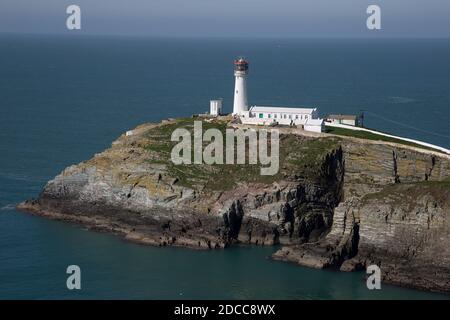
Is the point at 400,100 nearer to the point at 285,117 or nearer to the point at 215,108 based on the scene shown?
the point at 215,108

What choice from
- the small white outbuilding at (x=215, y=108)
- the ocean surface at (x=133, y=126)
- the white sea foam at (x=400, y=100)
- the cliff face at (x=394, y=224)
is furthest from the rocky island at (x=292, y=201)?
the white sea foam at (x=400, y=100)

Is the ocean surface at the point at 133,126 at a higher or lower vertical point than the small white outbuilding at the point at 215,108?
lower

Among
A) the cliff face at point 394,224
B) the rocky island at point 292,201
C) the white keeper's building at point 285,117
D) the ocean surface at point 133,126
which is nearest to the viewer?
the ocean surface at point 133,126

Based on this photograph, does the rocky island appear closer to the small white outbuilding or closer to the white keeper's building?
the white keeper's building

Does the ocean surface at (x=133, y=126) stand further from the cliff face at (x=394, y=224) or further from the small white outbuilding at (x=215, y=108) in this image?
the small white outbuilding at (x=215, y=108)

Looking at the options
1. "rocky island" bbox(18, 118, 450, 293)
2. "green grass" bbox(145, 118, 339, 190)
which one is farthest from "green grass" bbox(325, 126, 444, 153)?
"green grass" bbox(145, 118, 339, 190)

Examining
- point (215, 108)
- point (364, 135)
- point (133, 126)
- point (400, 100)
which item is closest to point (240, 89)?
point (215, 108)
